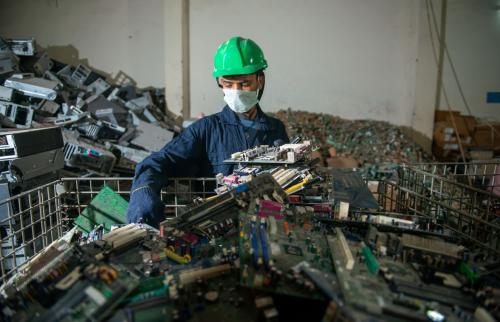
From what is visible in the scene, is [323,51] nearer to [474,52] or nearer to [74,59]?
[474,52]

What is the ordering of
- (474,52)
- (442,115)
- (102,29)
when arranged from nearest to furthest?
(474,52) < (442,115) < (102,29)

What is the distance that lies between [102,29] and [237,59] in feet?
21.0

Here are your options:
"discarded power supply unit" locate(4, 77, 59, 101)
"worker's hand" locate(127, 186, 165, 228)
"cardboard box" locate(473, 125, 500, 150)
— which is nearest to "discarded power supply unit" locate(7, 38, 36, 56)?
"discarded power supply unit" locate(4, 77, 59, 101)

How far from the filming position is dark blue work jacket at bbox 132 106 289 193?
2312 mm

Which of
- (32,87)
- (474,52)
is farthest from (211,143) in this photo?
(474,52)

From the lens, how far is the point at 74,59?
736 centimetres

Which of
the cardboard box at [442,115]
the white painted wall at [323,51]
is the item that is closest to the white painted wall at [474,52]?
the cardboard box at [442,115]

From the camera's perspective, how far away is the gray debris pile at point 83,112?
4.56 metres

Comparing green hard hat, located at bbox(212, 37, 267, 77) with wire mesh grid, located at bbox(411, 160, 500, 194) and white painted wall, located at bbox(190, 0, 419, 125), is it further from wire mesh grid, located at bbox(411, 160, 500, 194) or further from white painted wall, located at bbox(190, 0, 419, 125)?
white painted wall, located at bbox(190, 0, 419, 125)

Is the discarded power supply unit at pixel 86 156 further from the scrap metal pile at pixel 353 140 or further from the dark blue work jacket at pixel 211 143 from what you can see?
the scrap metal pile at pixel 353 140

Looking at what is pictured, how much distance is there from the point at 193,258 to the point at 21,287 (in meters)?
0.57

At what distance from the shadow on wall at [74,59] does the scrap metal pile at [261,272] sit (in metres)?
6.66

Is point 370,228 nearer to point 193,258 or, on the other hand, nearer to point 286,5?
point 193,258

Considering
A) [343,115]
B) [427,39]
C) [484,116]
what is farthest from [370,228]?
[484,116]
